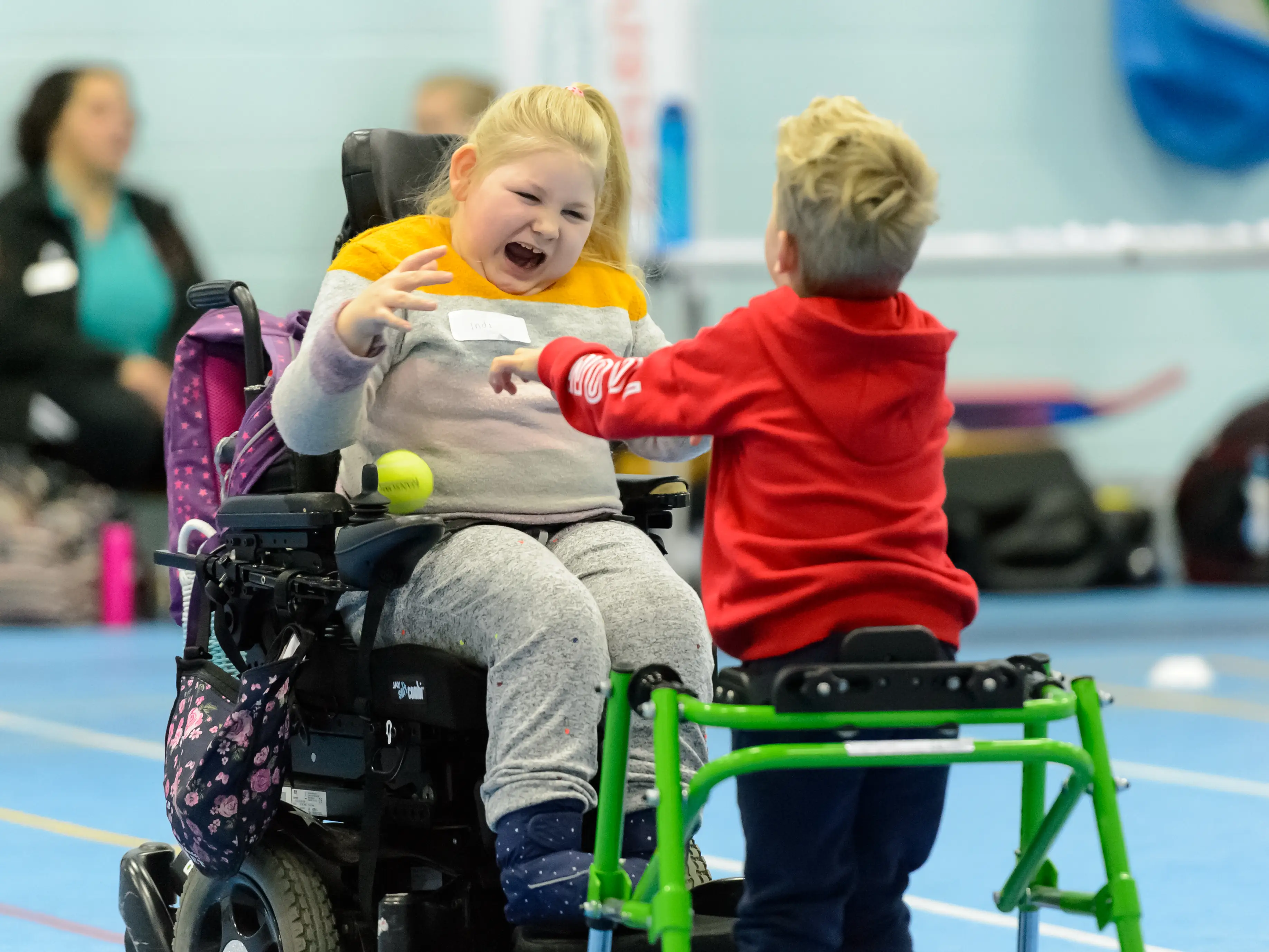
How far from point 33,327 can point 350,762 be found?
471 centimetres

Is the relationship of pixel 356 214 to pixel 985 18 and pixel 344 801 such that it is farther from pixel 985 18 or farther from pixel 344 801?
pixel 985 18

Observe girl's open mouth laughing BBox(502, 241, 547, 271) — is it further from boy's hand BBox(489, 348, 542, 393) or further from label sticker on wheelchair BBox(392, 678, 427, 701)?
label sticker on wheelchair BBox(392, 678, 427, 701)

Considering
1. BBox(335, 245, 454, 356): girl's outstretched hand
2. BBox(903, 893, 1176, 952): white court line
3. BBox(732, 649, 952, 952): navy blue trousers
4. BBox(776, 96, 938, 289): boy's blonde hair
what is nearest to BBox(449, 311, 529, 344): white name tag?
BBox(335, 245, 454, 356): girl's outstretched hand

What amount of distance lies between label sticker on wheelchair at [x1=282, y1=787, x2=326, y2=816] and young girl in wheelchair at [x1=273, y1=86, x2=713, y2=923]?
23cm

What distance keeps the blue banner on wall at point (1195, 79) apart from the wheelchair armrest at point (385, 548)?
6.41 meters

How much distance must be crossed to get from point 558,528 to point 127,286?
15.4 feet

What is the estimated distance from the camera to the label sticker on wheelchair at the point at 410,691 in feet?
Result: 6.31

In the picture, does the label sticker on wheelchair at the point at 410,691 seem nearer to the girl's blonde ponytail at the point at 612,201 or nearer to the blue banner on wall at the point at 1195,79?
the girl's blonde ponytail at the point at 612,201

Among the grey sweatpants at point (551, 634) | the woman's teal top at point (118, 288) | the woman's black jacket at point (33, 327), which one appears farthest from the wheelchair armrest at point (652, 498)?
the woman's teal top at point (118, 288)

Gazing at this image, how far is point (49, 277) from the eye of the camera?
20.9ft

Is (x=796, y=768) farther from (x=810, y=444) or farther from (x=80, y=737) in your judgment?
(x=80, y=737)

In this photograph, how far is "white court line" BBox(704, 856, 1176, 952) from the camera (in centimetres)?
262

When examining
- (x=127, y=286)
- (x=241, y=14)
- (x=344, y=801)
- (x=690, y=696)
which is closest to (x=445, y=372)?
(x=344, y=801)

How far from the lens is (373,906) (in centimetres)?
199
